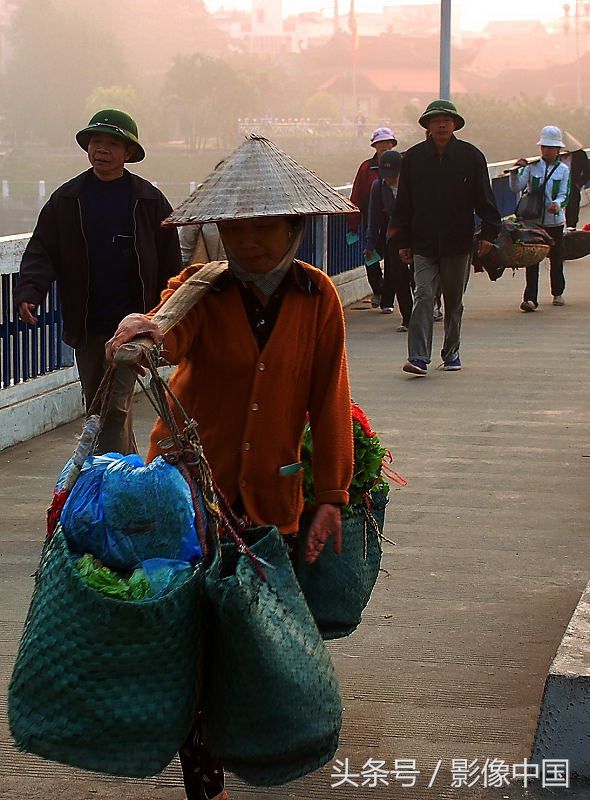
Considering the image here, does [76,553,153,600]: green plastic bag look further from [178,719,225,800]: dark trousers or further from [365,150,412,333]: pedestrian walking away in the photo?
[365,150,412,333]: pedestrian walking away

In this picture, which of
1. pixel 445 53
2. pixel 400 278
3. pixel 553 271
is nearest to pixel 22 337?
pixel 400 278

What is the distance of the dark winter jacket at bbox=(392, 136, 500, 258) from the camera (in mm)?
10453

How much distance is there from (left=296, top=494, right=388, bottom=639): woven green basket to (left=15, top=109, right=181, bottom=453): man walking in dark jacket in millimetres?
2954

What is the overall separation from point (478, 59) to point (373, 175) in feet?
→ 604

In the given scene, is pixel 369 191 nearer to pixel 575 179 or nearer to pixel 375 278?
pixel 375 278

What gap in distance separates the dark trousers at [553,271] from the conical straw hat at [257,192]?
10.6 meters

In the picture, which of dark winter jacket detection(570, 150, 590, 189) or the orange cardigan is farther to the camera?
dark winter jacket detection(570, 150, 590, 189)

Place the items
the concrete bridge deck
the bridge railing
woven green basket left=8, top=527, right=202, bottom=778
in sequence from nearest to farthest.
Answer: woven green basket left=8, top=527, right=202, bottom=778
the concrete bridge deck
the bridge railing

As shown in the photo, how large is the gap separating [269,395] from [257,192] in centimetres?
49

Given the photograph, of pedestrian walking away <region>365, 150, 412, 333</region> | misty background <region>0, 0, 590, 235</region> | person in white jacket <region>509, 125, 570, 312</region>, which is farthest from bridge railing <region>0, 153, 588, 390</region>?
misty background <region>0, 0, 590, 235</region>

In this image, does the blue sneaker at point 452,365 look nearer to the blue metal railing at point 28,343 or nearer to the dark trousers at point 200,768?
the blue metal railing at point 28,343

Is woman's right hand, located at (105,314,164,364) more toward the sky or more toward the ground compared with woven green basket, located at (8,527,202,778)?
more toward the sky
